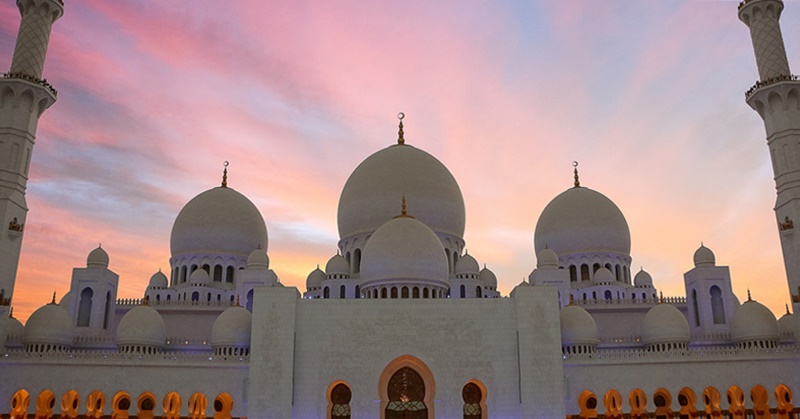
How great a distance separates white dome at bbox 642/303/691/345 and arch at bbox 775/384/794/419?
3.00 m

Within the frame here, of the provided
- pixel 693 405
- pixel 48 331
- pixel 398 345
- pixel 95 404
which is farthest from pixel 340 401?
pixel 693 405

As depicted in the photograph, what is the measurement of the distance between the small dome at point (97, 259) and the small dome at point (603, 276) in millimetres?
20686

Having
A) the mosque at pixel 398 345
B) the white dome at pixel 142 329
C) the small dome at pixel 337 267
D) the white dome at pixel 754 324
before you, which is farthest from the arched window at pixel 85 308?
the white dome at pixel 754 324

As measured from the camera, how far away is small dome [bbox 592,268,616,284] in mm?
26688

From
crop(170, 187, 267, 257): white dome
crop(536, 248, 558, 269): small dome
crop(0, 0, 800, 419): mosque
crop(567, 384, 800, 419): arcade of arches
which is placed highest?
crop(170, 187, 267, 257): white dome

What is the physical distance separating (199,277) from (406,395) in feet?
40.0

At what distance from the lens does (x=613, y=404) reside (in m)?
19.1

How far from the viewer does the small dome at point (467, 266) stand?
2498cm

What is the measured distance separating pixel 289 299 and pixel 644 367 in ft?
37.6

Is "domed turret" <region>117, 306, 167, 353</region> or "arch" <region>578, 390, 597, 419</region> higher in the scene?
"domed turret" <region>117, 306, 167, 353</region>

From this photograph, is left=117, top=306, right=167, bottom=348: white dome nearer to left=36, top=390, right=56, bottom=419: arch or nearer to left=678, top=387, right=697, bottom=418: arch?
left=36, top=390, right=56, bottom=419: arch

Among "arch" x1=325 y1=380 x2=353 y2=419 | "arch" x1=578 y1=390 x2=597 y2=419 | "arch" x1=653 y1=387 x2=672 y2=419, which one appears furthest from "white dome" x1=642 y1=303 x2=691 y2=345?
"arch" x1=325 y1=380 x2=353 y2=419

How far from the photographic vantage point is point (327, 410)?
18188mm

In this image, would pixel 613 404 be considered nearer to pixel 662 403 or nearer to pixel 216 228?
pixel 662 403
